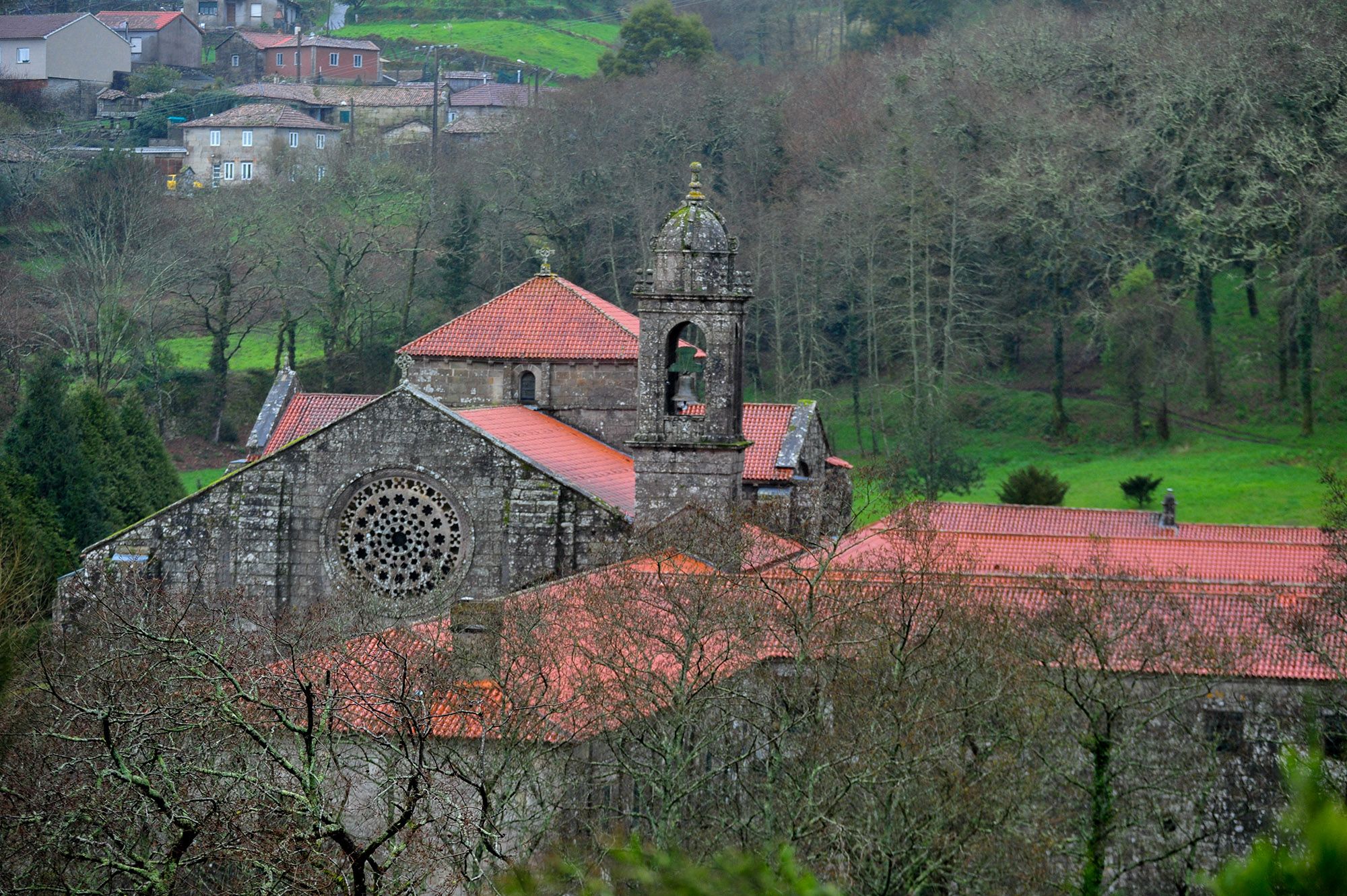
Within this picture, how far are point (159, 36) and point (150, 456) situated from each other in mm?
52752

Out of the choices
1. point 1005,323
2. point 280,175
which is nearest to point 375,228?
point 280,175

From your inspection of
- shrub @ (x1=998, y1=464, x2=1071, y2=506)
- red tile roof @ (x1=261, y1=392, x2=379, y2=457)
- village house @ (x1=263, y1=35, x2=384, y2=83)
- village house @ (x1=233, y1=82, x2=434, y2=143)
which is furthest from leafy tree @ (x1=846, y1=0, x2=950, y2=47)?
red tile roof @ (x1=261, y1=392, x2=379, y2=457)

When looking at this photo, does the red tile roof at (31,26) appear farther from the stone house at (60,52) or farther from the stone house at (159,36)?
the stone house at (159,36)

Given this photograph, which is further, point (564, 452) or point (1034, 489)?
point (1034, 489)

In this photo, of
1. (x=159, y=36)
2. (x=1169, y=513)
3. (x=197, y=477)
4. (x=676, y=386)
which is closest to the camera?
(x=676, y=386)

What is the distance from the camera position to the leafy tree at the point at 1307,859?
5340 millimetres

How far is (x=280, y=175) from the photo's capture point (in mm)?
68438

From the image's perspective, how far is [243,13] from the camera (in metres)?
99.1

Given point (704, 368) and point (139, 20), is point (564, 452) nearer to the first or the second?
point (704, 368)

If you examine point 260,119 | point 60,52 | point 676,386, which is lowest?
point 676,386

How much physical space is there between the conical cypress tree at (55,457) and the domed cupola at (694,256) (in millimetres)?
15360

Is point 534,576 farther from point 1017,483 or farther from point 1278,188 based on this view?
point 1278,188

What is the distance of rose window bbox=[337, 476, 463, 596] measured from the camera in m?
27.8

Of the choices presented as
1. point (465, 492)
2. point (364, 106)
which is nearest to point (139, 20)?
point (364, 106)
